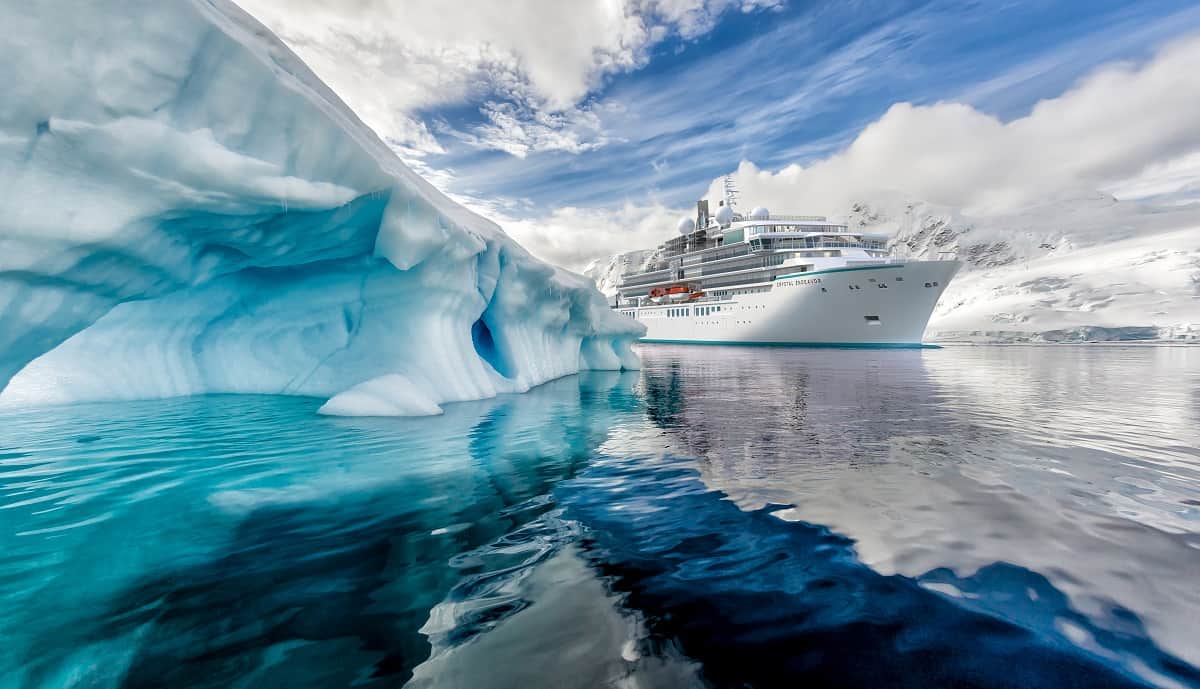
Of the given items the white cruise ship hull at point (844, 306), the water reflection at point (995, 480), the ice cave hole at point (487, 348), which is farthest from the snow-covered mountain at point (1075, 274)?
the ice cave hole at point (487, 348)

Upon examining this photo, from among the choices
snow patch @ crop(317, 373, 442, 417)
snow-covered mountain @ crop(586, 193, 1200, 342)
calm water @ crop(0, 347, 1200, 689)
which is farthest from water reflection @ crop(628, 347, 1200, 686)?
snow-covered mountain @ crop(586, 193, 1200, 342)

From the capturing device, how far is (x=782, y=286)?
33.7m

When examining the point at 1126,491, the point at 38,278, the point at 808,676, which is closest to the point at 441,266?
the point at 38,278

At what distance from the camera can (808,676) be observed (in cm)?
195

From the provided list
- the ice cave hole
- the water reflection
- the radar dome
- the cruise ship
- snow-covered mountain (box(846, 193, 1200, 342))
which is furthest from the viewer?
the radar dome

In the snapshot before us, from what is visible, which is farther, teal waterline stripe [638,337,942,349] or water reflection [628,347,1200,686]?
teal waterline stripe [638,337,942,349]

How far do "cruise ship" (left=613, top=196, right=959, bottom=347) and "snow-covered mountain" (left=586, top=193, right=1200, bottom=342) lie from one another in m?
20.1

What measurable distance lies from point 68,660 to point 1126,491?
22.4 feet

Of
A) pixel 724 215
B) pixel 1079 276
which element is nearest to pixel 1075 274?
pixel 1079 276

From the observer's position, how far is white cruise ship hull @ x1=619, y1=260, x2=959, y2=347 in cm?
2891

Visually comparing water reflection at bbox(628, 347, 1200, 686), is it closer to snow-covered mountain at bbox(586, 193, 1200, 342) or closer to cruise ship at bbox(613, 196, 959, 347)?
cruise ship at bbox(613, 196, 959, 347)

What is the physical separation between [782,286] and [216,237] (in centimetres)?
3269

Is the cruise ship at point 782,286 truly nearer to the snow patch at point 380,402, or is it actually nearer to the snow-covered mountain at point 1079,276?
the snow-covered mountain at point 1079,276

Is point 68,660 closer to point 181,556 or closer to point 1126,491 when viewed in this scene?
point 181,556
